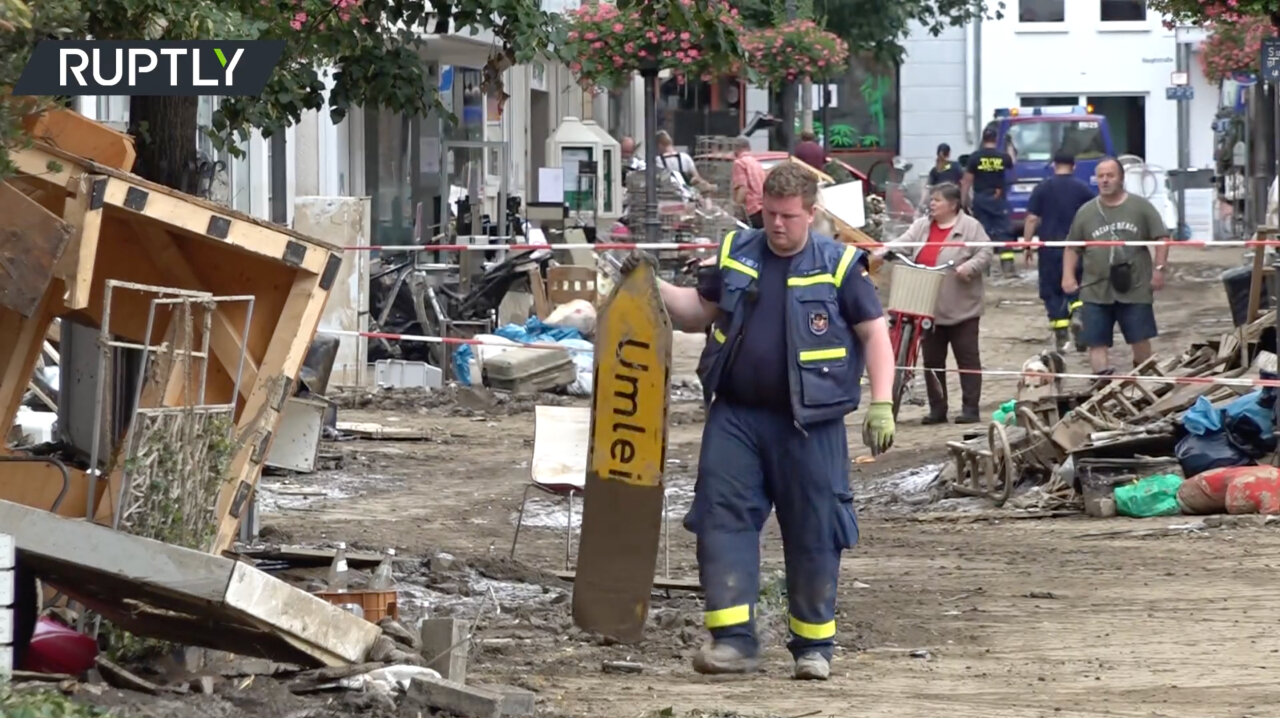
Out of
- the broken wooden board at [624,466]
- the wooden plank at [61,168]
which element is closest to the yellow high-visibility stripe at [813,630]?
the broken wooden board at [624,466]

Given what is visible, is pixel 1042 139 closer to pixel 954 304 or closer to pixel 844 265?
Answer: pixel 954 304

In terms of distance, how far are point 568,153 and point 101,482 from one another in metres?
25.1

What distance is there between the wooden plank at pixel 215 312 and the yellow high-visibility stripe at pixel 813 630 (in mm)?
2082

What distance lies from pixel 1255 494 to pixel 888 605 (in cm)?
298

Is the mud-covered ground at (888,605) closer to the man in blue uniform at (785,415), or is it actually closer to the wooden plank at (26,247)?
the man in blue uniform at (785,415)

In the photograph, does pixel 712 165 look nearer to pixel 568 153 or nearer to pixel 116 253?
pixel 568 153

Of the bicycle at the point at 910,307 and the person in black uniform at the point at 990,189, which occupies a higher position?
the person in black uniform at the point at 990,189

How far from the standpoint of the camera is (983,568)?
411 inches

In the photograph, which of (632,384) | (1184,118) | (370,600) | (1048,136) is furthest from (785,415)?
(1184,118)

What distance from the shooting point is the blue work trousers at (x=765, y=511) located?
7789mm

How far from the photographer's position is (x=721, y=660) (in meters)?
7.77

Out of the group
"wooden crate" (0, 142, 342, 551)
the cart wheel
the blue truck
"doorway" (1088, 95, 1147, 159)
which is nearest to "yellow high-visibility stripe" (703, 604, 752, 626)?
"wooden crate" (0, 142, 342, 551)

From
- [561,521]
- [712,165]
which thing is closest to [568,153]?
[712,165]

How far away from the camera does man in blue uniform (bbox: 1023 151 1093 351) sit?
1909 centimetres
